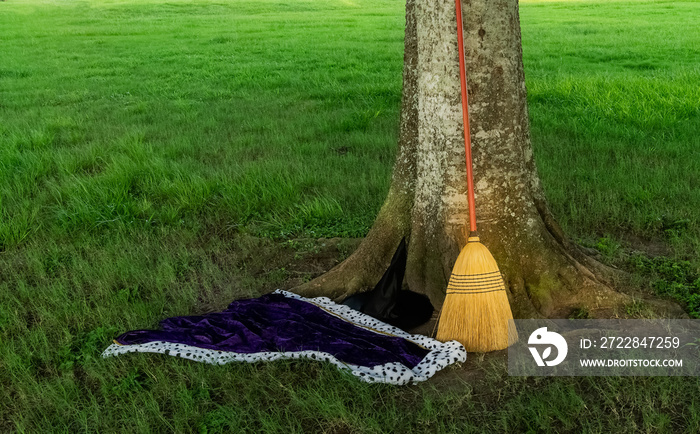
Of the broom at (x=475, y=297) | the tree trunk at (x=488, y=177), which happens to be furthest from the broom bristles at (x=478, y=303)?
the tree trunk at (x=488, y=177)

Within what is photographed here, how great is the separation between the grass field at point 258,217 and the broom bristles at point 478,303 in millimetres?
148

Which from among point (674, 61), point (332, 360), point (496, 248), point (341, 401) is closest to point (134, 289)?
point (332, 360)

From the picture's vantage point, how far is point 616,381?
255 cm

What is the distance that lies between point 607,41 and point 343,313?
1327 centimetres

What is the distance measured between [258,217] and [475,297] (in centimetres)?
237

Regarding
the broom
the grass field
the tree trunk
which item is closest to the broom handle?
the broom

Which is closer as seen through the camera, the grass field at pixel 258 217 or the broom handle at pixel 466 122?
the grass field at pixel 258 217

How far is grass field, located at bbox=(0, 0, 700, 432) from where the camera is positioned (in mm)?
2570

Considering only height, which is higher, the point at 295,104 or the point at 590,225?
the point at 295,104

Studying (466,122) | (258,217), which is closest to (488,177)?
(466,122)

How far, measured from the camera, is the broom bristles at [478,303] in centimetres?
291

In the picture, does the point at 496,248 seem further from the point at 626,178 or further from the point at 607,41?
the point at 607,41

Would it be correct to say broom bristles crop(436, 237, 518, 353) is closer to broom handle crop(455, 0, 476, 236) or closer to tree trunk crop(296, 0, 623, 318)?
broom handle crop(455, 0, 476, 236)

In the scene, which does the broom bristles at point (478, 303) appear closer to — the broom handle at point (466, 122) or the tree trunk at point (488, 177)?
the broom handle at point (466, 122)
